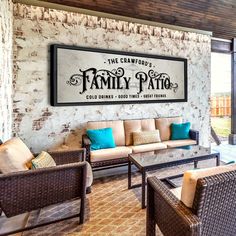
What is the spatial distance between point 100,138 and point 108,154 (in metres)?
0.34

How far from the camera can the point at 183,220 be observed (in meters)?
1.22

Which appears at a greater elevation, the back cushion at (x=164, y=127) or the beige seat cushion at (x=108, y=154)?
the back cushion at (x=164, y=127)

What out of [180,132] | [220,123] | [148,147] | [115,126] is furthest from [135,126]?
[220,123]

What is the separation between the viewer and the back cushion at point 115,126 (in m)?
3.67

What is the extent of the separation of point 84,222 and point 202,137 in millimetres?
3632

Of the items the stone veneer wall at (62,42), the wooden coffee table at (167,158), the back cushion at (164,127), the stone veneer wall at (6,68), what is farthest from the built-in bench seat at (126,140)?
the stone veneer wall at (6,68)

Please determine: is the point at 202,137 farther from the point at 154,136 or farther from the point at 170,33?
the point at 170,33

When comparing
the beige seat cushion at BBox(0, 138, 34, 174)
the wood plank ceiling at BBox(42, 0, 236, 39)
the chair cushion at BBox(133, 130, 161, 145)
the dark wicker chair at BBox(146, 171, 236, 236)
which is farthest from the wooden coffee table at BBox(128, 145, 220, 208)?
the wood plank ceiling at BBox(42, 0, 236, 39)

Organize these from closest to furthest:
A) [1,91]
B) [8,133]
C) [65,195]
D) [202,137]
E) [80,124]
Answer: [65,195]
[1,91]
[8,133]
[80,124]
[202,137]

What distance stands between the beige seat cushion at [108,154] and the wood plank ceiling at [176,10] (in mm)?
2488

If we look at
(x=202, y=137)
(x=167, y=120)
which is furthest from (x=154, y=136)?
(x=202, y=137)

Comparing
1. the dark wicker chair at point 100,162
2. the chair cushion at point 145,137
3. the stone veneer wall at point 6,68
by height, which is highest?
the stone veneer wall at point 6,68

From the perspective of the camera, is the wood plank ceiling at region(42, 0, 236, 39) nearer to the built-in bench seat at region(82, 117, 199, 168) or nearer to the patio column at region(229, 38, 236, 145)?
the patio column at region(229, 38, 236, 145)

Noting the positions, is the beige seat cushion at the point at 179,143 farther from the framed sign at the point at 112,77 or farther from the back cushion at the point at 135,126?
the framed sign at the point at 112,77
